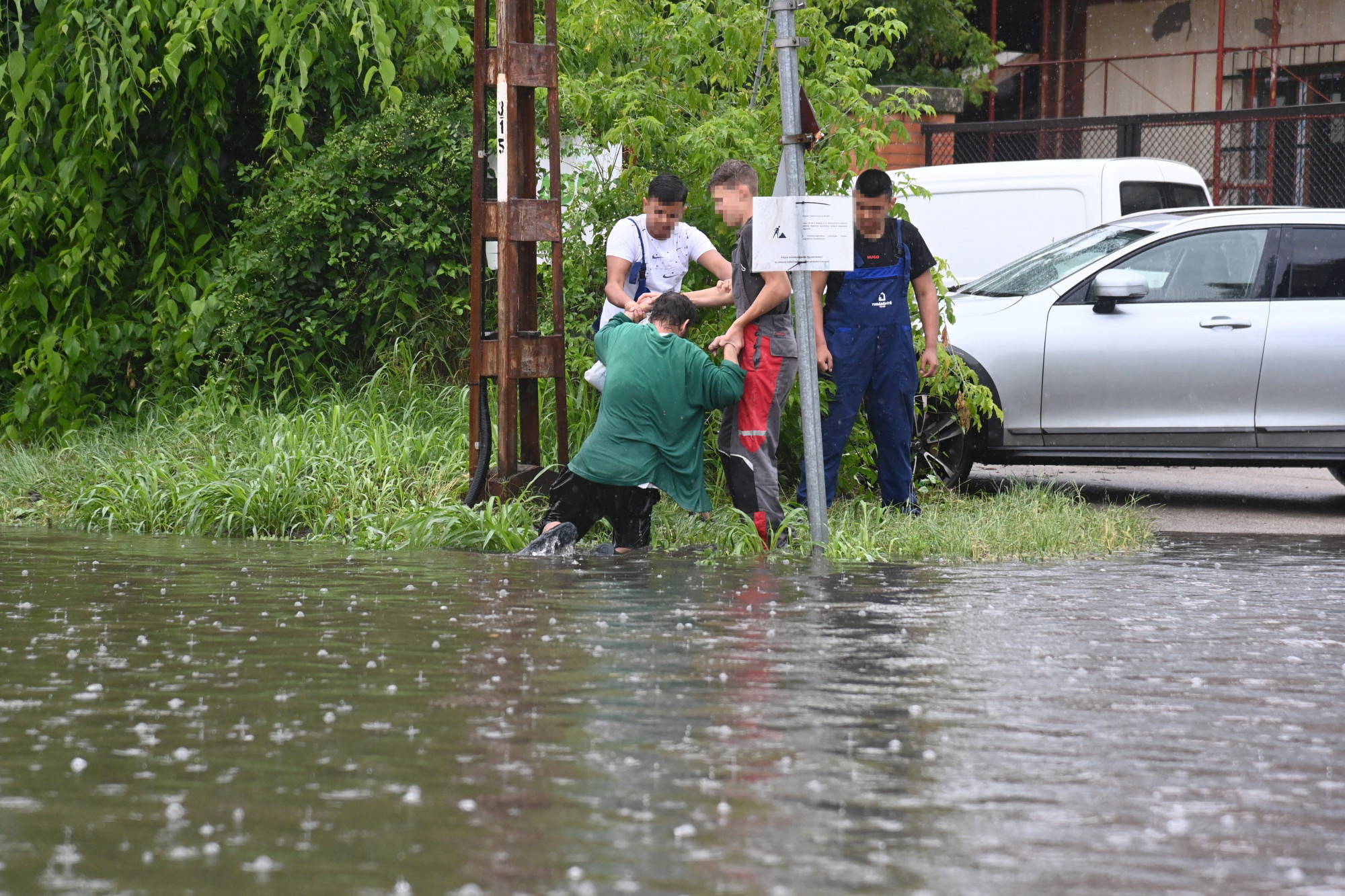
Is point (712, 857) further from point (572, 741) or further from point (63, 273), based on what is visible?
point (63, 273)

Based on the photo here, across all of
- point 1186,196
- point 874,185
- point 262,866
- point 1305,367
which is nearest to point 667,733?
point 262,866

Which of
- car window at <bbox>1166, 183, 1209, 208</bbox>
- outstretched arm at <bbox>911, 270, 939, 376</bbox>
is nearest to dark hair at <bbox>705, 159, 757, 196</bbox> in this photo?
outstretched arm at <bbox>911, 270, 939, 376</bbox>

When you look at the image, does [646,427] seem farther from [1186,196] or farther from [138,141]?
[1186,196]

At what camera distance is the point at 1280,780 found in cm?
423

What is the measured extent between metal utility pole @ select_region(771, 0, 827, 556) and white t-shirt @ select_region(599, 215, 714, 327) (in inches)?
26.4

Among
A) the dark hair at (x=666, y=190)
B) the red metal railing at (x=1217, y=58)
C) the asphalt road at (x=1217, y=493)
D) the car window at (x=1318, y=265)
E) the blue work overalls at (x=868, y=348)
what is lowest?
the asphalt road at (x=1217, y=493)

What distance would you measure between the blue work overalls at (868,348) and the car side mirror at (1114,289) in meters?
1.59

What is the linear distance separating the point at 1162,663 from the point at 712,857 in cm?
254

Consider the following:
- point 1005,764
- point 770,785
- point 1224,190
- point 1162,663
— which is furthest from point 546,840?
point 1224,190

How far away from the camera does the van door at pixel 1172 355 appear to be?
9.68m

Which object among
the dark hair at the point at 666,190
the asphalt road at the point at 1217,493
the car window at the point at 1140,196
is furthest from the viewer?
the car window at the point at 1140,196

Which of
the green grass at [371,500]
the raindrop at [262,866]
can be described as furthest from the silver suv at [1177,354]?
the raindrop at [262,866]

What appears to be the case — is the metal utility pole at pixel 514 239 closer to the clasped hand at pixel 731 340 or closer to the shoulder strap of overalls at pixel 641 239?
the shoulder strap of overalls at pixel 641 239

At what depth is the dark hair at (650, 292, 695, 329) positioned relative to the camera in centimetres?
788
